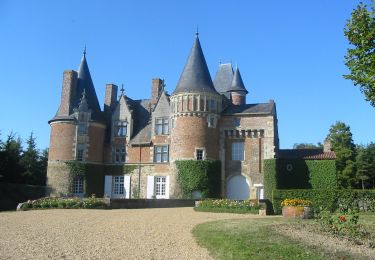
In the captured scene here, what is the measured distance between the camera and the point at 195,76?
1310 inches

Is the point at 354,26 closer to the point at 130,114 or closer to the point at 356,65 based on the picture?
the point at 356,65

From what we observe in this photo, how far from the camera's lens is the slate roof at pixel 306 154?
1268 inches

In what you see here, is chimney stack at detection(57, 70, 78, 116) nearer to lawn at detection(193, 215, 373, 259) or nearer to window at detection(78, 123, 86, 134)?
window at detection(78, 123, 86, 134)

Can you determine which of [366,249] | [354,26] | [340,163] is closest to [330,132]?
[340,163]

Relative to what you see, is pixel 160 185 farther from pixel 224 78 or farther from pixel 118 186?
pixel 224 78

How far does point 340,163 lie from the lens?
165 feet

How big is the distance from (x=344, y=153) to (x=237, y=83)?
58.3 ft

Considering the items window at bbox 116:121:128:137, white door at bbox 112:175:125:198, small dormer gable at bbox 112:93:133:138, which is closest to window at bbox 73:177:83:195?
white door at bbox 112:175:125:198

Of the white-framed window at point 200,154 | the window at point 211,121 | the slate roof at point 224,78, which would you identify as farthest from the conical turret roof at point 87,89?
the slate roof at point 224,78

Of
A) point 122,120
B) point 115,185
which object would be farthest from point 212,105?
point 115,185

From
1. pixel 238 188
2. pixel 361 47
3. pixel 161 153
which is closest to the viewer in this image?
pixel 361 47

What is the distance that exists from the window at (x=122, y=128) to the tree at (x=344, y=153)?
77.6ft

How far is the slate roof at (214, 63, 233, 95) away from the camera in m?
41.2

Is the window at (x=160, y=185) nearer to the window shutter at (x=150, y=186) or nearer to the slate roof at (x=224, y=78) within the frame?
the window shutter at (x=150, y=186)
